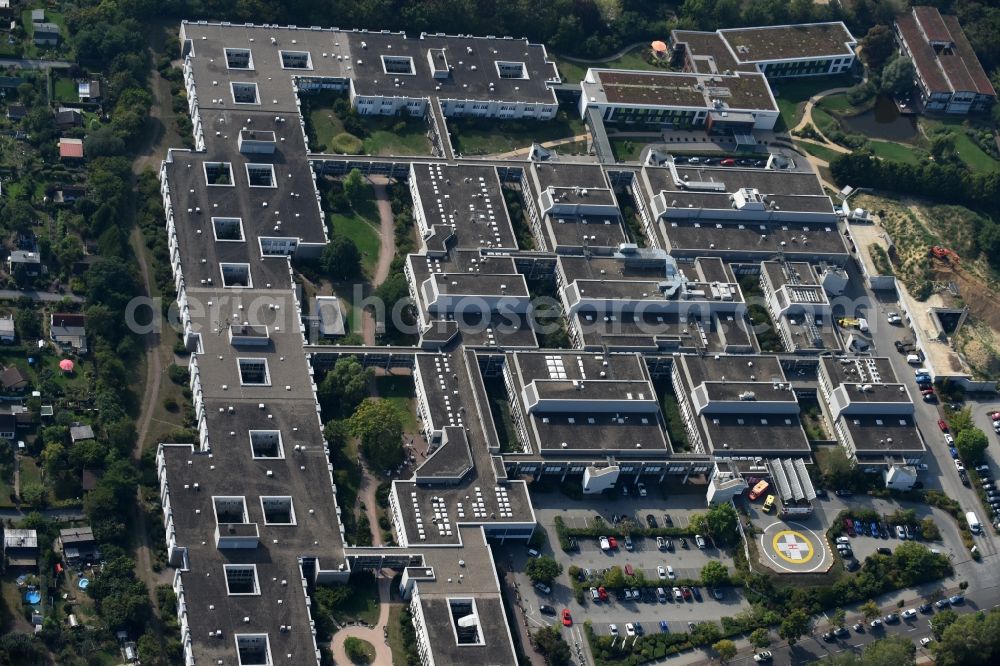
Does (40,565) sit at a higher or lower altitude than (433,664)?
higher

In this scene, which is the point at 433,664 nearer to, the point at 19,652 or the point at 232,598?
the point at 232,598

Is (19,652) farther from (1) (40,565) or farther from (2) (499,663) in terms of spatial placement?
(2) (499,663)

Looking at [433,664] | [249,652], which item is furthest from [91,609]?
[433,664]

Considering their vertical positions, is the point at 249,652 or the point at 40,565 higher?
the point at 40,565

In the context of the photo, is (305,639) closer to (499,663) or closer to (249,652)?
(249,652)

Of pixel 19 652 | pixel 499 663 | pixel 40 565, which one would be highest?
pixel 40 565

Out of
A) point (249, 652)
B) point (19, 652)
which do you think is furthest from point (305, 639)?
point (19, 652)

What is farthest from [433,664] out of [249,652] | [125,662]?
[125,662]
